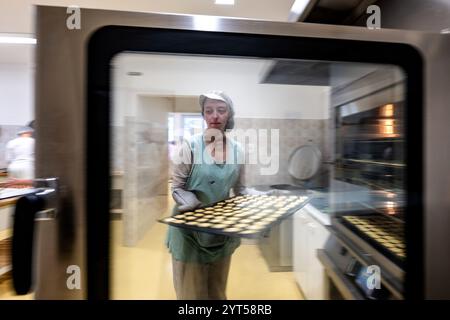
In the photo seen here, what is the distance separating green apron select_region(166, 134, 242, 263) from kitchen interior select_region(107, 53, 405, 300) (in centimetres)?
2

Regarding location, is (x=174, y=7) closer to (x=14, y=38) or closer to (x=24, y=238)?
(x=24, y=238)

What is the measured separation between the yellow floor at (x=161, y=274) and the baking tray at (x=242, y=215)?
0.14 ft

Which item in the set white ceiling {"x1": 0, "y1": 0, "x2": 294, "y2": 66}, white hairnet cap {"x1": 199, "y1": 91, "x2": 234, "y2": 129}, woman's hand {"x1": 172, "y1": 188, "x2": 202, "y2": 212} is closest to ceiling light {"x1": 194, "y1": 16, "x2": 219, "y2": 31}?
white hairnet cap {"x1": 199, "y1": 91, "x2": 234, "y2": 129}

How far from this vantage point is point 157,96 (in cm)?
51

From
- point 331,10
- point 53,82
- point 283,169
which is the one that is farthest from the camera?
point 331,10

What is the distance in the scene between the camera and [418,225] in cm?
53

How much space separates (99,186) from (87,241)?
0.11 meters

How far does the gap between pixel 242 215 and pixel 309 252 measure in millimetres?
213

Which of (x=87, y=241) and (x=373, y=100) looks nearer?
(x=87, y=241)

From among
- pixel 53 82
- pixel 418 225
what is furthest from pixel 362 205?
pixel 53 82

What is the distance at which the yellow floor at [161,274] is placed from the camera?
0.49 meters

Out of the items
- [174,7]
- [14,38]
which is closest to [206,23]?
[174,7]

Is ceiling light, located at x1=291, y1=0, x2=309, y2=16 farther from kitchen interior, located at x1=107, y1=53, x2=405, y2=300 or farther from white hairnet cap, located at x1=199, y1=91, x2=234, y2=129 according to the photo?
white hairnet cap, located at x1=199, y1=91, x2=234, y2=129
